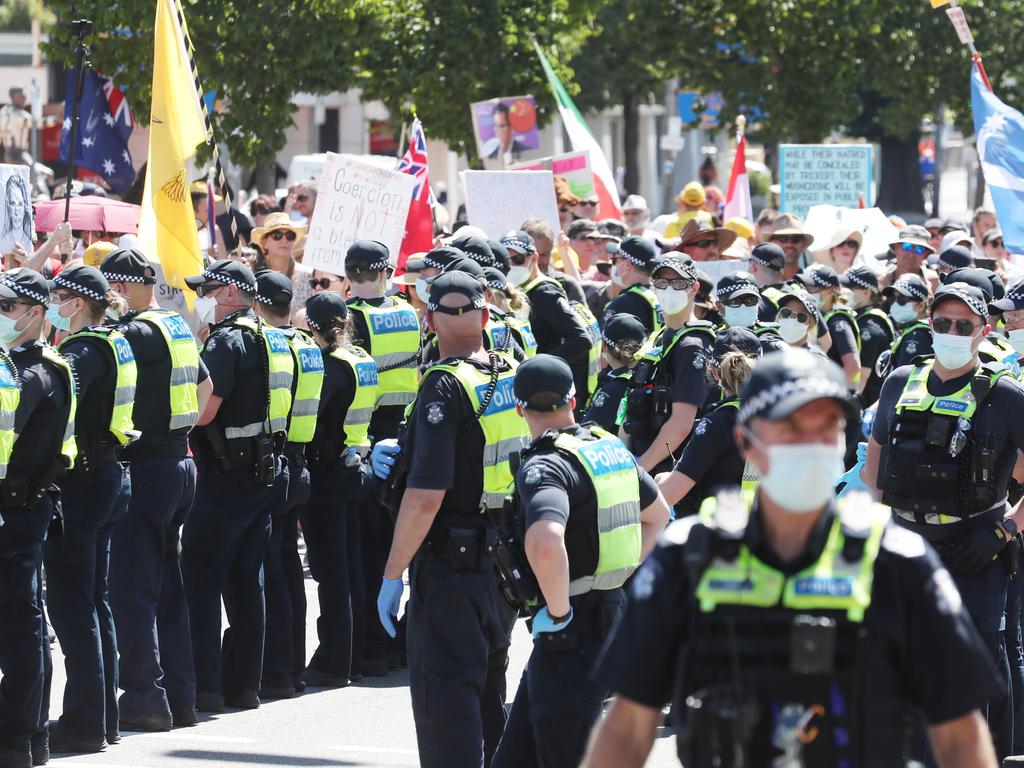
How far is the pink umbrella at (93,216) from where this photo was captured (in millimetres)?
13383

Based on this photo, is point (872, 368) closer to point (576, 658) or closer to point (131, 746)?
point (131, 746)

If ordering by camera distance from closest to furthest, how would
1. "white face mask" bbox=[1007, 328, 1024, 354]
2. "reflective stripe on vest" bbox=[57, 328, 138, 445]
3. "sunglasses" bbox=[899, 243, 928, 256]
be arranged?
"reflective stripe on vest" bbox=[57, 328, 138, 445] < "white face mask" bbox=[1007, 328, 1024, 354] < "sunglasses" bbox=[899, 243, 928, 256]

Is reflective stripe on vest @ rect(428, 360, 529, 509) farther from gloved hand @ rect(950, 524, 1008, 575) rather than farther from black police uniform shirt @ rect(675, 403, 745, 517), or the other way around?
gloved hand @ rect(950, 524, 1008, 575)

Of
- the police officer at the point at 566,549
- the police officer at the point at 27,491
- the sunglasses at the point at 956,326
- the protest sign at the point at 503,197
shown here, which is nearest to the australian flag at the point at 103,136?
the protest sign at the point at 503,197

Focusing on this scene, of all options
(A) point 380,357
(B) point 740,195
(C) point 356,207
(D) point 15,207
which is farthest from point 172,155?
(B) point 740,195

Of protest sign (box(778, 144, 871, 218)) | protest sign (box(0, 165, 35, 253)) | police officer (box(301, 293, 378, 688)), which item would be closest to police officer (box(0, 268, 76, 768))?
police officer (box(301, 293, 378, 688))

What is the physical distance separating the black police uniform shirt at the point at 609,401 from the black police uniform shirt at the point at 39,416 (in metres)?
2.69

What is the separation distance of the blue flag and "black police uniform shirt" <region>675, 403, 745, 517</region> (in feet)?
15.7

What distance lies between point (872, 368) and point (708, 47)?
1771 cm

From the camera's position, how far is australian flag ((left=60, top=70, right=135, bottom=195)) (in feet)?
56.2

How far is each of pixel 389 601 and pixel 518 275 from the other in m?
5.06

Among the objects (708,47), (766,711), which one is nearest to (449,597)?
(766,711)

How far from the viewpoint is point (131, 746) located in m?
8.27

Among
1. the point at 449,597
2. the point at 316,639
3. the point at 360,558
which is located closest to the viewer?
the point at 449,597
